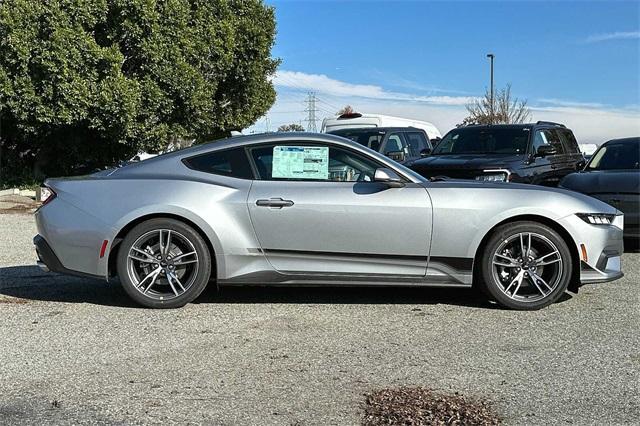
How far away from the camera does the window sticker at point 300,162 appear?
5556mm

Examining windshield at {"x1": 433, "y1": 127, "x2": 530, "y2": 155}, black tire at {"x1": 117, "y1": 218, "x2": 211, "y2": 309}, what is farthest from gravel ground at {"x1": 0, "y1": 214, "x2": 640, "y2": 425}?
windshield at {"x1": 433, "y1": 127, "x2": 530, "y2": 155}

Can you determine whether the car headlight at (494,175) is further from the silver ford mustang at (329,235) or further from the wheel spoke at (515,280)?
the wheel spoke at (515,280)

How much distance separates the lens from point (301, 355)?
14.1ft

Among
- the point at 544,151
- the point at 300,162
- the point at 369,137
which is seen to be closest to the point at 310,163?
the point at 300,162

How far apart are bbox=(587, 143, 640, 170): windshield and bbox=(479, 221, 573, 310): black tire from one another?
188 inches

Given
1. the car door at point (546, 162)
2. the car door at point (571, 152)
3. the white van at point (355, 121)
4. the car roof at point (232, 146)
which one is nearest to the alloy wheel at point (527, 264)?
the car roof at point (232, 146)

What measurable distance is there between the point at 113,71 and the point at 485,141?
1069cm

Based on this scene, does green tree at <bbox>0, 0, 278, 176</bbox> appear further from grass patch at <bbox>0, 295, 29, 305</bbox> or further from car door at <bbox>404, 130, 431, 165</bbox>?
grass patch at <bbox>0, 295, 29, 305</bbox>

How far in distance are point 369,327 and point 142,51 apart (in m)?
14.7

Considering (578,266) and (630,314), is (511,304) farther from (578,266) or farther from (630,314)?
(630,314)

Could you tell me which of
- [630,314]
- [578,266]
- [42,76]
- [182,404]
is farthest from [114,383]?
[42,76]

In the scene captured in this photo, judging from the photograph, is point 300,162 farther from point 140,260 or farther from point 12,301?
point 12,301

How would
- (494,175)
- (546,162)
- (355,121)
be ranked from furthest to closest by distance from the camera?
(355,121) → (546,162) → (494,175)

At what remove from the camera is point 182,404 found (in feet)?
11.4
